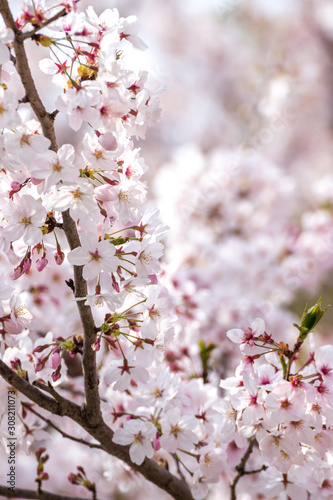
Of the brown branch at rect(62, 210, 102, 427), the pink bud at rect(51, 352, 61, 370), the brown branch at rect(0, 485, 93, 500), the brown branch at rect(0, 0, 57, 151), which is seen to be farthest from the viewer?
the brown branch at rect(0, 485, 93, 500)

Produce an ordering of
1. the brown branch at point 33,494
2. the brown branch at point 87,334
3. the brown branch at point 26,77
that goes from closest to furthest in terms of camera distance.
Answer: the brown branch at point 26,77 < the brown branch at point 87,334 < the brown branch at point 33,494

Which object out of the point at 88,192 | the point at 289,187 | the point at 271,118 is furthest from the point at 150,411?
the point at 271,118

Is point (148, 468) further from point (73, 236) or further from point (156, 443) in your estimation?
point (73, 236)

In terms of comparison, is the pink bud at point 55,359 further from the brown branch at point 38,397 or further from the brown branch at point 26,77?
the brown branch at point 26,77

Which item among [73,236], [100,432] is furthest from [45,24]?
[100,432]

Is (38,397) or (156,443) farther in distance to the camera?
(156,443)

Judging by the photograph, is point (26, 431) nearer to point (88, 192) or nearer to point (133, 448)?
point (133, 448)

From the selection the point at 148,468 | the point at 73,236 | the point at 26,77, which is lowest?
the point at 148,468

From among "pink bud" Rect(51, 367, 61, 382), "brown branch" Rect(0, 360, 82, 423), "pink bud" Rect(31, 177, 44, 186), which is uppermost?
"pink bud" Rect(31, 177, 44, 186)

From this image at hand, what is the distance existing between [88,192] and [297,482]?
0.83 meters

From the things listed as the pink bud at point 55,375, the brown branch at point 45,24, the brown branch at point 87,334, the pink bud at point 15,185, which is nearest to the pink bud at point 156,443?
the brown branch at point 87,334

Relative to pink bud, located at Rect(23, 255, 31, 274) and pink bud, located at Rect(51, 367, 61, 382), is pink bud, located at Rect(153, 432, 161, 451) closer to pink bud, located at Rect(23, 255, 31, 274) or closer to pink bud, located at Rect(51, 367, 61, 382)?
pink bud, located at Rect(51, 367, 61, 382)

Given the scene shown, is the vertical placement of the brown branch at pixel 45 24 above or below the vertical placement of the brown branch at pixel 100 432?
above

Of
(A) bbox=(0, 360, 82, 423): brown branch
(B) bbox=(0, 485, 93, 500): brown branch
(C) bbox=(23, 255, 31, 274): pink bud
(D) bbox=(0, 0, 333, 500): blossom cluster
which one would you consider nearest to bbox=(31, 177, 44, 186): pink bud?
(D) bbox=(0, 0, 333, 500): blossom cluster
